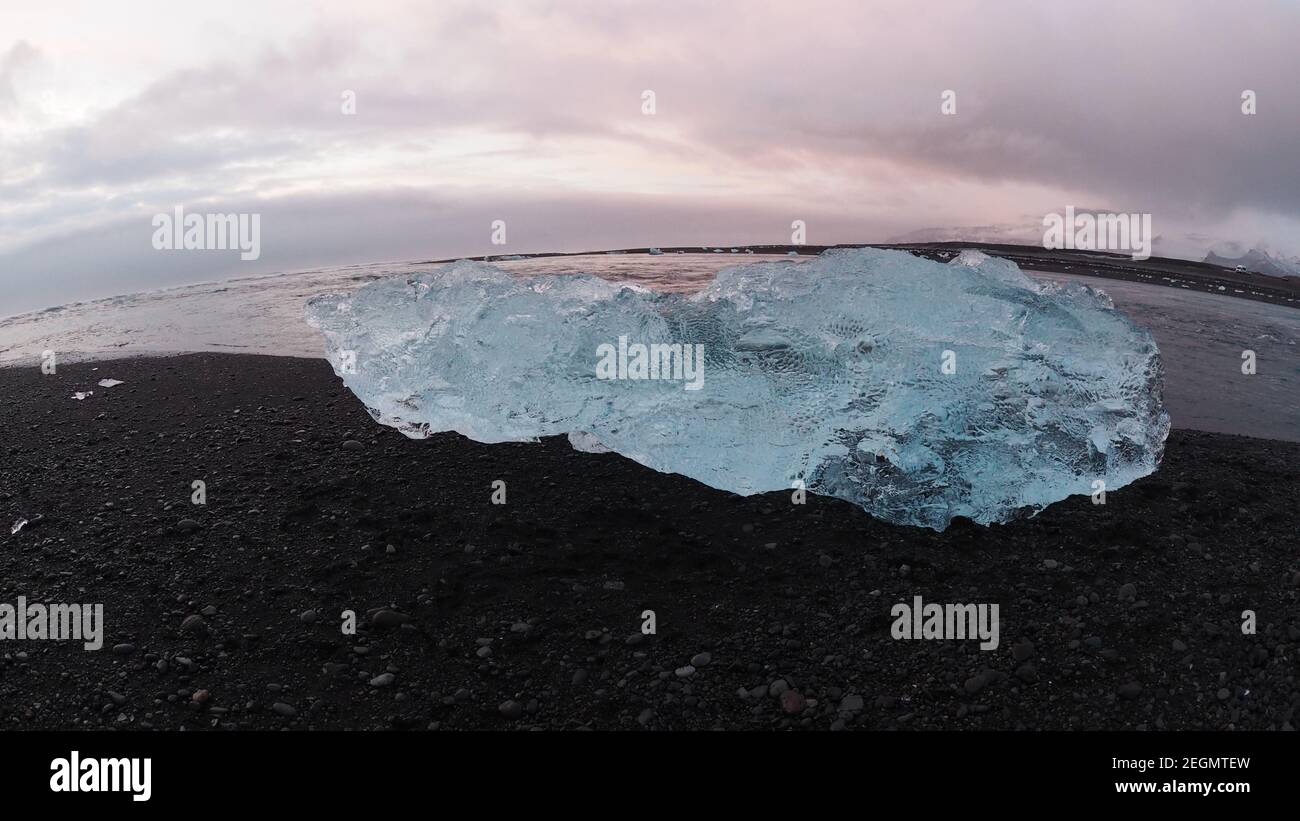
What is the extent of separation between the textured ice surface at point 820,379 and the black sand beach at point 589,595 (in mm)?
433

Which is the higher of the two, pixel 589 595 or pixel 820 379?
pixel 820 379

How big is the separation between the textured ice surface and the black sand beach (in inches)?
17.1

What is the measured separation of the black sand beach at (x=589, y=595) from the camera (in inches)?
201

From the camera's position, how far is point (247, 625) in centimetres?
587

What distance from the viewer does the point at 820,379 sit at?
7.38 metres

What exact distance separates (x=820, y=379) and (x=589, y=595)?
292 centimetres

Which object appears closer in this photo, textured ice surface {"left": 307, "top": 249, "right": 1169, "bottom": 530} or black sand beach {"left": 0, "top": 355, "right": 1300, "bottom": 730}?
black sand beach {"left": 0, "top": 355, "right": 1300, "bottom": 730}

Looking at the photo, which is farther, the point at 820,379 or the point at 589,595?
the point at 820,379

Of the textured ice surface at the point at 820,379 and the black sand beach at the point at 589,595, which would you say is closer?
the black sand beach at the point at 589,595

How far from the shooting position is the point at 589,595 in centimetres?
609

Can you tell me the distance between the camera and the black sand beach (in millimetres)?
5113

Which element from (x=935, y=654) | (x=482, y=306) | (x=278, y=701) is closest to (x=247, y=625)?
(x=278, y=701)

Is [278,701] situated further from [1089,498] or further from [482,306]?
[1089,498]

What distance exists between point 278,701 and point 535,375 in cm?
352
